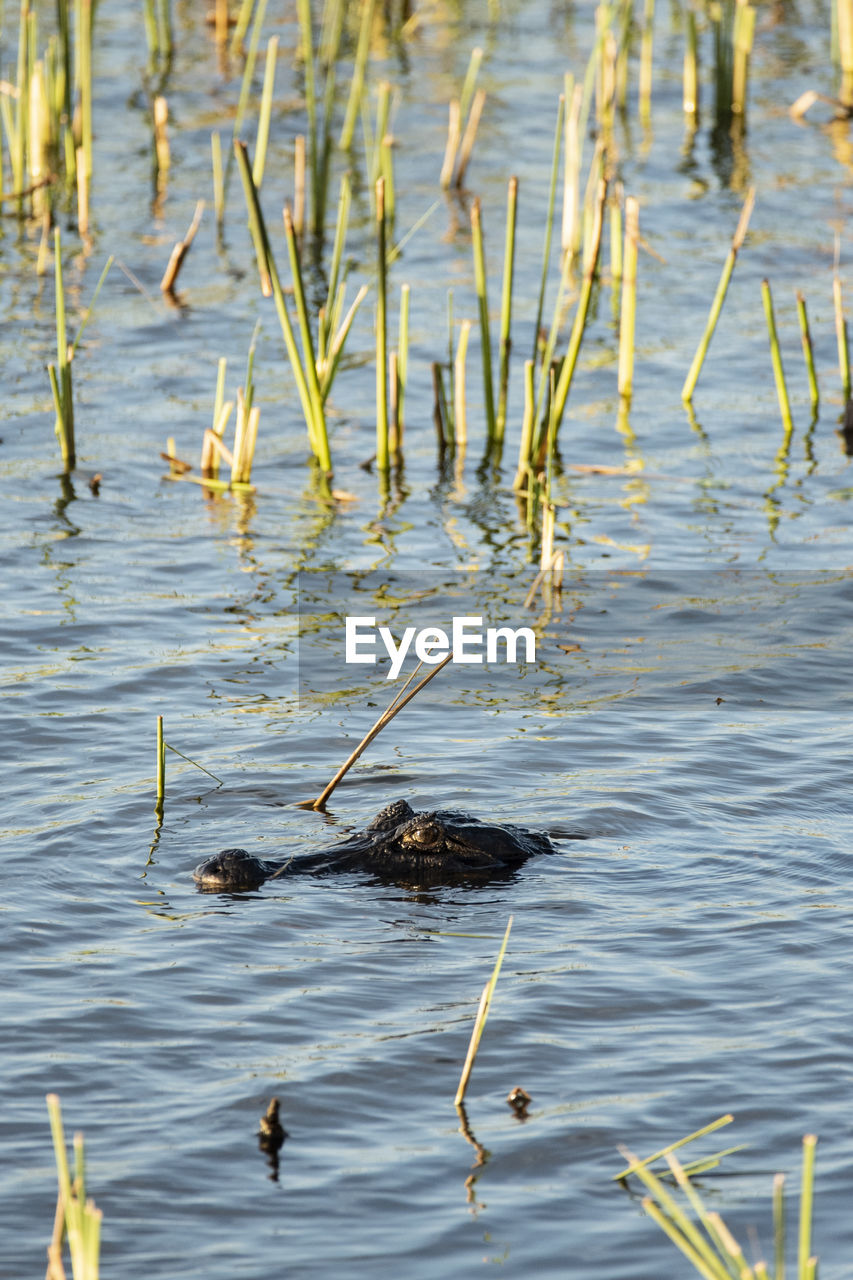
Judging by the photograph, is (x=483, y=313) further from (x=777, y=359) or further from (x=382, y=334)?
(x=777, y=359)

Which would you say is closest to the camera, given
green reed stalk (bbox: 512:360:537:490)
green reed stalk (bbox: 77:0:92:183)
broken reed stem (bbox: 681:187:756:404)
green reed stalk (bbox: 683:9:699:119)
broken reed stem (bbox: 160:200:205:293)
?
green reed stalk (bbox: 512:360:537:490)

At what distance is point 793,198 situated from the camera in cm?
1636

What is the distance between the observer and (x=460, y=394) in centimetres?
1070

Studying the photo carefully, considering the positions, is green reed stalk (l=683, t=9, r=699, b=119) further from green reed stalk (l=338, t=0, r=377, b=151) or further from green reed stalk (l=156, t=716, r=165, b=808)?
green reed stalk (l=156, t=716, r=165, b=808)

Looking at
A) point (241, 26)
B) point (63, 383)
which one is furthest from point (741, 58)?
point (63, 383)

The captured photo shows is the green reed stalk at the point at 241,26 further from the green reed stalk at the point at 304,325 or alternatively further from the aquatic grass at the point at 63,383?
the green reed stalk at the point at 304,325

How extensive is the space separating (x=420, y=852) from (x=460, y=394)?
5.18 m

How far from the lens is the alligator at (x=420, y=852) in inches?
239

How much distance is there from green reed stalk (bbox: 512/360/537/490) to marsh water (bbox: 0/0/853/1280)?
21cm

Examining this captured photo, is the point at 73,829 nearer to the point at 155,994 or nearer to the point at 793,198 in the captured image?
the point at 155,994

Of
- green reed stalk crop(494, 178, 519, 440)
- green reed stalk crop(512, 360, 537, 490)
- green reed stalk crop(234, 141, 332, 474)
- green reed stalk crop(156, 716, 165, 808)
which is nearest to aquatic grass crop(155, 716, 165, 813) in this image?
green reed stalk crop(156, 716, 165, 808)

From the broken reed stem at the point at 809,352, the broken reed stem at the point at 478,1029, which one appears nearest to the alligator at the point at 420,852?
the broken reed stem at the point at 478,1029

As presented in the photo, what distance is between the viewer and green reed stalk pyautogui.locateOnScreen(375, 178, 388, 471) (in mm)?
9203

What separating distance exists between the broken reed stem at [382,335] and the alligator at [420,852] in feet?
12.8
